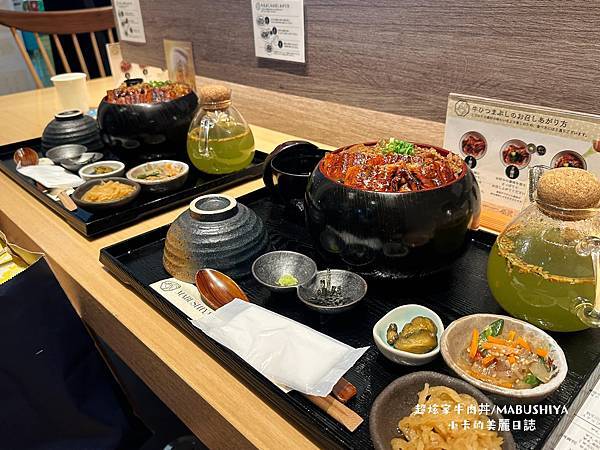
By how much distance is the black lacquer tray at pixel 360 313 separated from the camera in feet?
2.14

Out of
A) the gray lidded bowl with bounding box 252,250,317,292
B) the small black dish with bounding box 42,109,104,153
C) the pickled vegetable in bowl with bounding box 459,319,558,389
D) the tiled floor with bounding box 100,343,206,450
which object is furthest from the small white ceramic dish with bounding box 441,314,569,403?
the small black dish with bounding box 42,109,104,153

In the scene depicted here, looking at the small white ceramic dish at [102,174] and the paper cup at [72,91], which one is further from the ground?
the paper cup at [72,91]

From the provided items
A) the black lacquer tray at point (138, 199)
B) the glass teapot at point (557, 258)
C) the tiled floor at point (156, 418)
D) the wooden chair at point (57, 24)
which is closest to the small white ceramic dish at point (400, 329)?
the glass teapot at point (557, 258)

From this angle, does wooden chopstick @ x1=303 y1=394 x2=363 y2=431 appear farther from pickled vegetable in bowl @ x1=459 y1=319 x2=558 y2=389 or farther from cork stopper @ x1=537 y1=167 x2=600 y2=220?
cork stopper @ x1=537 y1=167 x2=600 y2=220

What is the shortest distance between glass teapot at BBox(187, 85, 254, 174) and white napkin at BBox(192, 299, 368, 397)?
0.63m

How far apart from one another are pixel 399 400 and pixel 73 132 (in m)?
1.38

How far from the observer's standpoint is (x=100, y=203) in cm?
119

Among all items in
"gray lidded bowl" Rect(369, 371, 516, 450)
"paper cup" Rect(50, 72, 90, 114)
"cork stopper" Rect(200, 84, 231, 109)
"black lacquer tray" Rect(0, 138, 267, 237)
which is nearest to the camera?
"gray lidded bowl" Rect(369, 371, 516, 450)

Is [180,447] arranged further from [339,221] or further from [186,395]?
[339,221]

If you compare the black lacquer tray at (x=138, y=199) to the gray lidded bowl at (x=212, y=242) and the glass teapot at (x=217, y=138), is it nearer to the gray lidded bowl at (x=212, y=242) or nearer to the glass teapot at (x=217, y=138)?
the glass teapot at (x=217, y=138)

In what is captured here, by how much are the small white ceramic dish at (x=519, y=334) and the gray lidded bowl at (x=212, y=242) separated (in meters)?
0.41

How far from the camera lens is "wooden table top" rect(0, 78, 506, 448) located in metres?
0.69

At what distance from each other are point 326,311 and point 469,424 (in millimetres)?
291

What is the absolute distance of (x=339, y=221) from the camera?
86 cm
